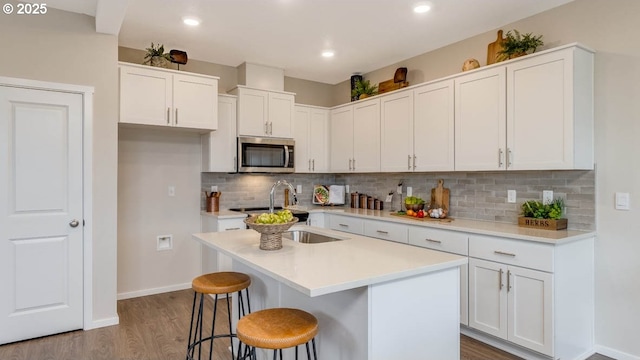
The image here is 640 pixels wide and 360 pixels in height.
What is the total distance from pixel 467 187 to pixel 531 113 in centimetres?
104

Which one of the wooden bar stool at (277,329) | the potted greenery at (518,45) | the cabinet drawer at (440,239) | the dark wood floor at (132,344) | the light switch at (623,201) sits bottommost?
the dark wood floor at (132,344)

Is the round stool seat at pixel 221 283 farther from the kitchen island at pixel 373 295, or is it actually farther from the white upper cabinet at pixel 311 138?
the white upper cabinet at pixel 311 138

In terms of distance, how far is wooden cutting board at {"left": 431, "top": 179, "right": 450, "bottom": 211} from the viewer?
12.7 ft

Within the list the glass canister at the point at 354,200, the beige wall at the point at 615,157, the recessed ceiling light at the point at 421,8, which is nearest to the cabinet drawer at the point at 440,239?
the beige wall at the point at 615,157

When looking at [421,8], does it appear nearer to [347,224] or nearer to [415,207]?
[415,207]

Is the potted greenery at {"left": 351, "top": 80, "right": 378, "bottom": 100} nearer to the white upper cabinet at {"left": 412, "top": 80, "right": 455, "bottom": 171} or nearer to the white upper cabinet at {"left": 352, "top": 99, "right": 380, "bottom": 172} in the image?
the white upper cabinet at {"left": 352, "top": 99, "right": 380, "bottom": 172}

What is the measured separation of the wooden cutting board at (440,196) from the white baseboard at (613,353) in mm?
1628

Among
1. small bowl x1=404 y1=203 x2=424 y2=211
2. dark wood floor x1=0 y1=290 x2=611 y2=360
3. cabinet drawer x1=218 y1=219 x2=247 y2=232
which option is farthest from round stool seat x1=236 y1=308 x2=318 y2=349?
small bowl x1=404 y1=203 x2=424 y2=211

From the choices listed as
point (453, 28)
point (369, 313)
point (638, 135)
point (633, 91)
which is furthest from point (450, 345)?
point (453, 28)

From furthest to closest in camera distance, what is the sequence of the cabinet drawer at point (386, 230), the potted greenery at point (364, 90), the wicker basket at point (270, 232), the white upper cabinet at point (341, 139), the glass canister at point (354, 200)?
1. the glass canister at point (354, 200)
2. the white upper cabinet at point (341, 139)
3. the potted greenery at point (364, 90)
4. the cabinet drawer at point (386, 230)
5. the wicker basket at point (270, 232)

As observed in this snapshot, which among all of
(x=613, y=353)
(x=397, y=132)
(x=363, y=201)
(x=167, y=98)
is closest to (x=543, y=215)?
(x=613, y=353)

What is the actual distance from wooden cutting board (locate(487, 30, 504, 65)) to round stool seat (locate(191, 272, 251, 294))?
273cm

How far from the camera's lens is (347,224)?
4.39 m

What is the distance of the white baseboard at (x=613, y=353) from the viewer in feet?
Result: 8.56
